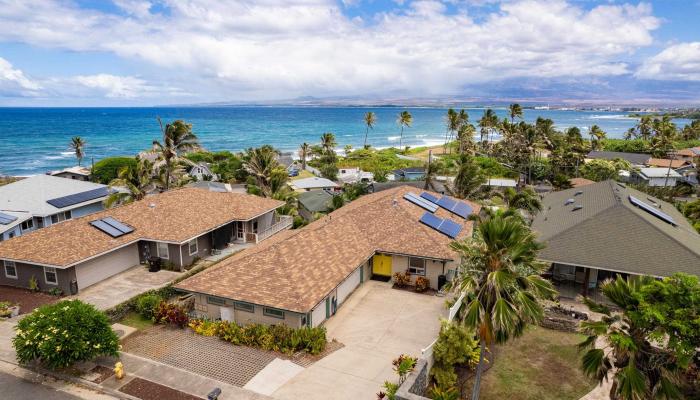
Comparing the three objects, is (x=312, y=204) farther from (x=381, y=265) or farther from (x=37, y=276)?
(x=37, y=276)

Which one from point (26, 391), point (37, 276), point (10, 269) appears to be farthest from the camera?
point (10, 269)

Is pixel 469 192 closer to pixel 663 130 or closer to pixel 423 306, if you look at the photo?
pixel 423 306

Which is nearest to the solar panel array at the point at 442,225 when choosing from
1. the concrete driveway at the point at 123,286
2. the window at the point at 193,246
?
the window at the point at 193,246

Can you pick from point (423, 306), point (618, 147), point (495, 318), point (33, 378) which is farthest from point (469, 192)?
point (618, 147)

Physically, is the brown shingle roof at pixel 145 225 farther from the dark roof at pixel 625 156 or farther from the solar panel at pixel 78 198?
the dark roof at pixel 625 156


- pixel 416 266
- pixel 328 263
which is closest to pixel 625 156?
pixel 416 266

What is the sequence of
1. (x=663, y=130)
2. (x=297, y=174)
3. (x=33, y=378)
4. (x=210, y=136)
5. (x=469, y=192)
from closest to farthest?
(x=33, y=378), (x=469, y=192), (x=297, y=174), (x=663, y=130), (x=210, y=136)

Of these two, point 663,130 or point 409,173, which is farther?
point 663,130
